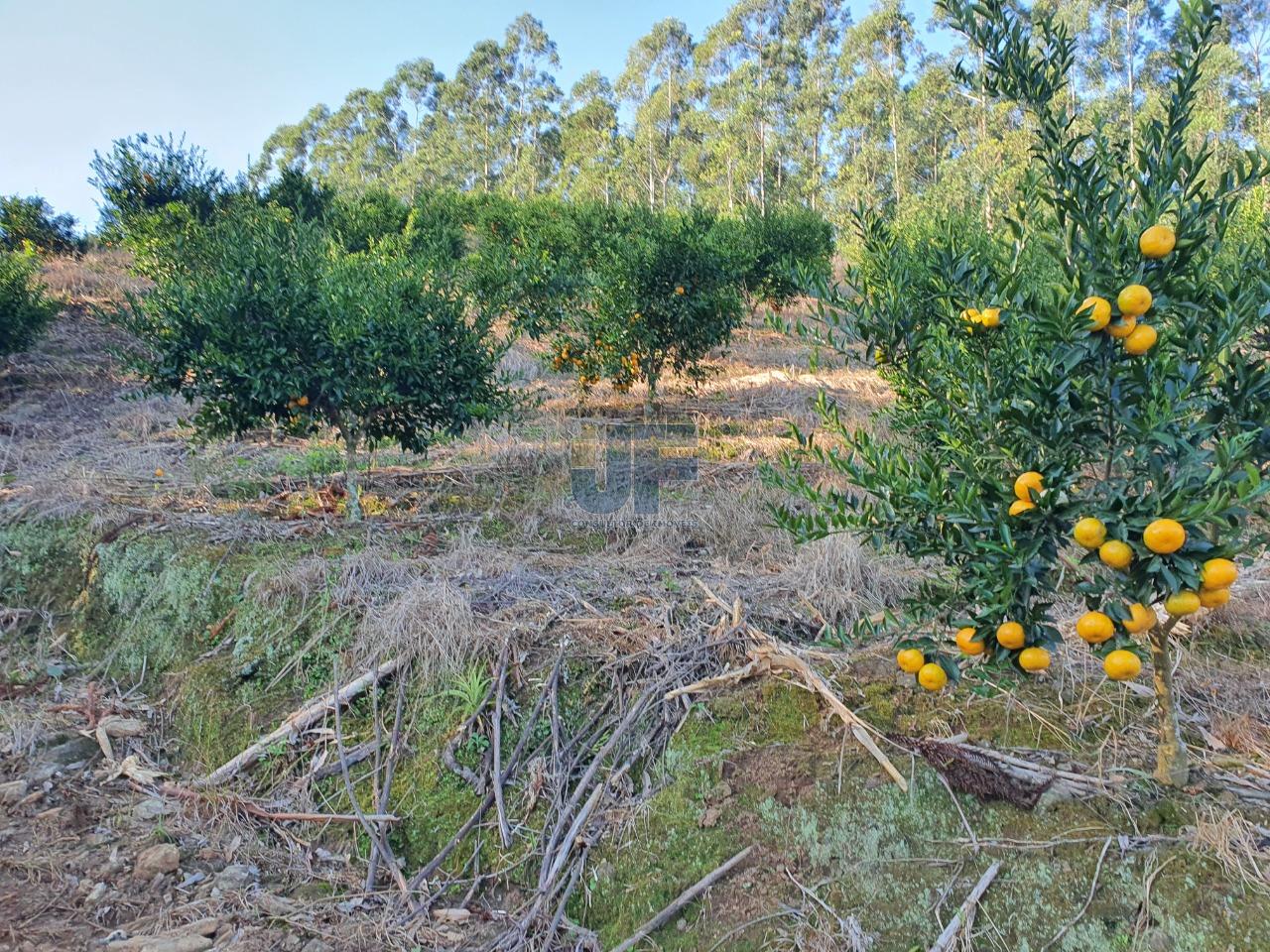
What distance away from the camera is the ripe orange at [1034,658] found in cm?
213

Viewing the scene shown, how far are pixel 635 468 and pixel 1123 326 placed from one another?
6290 millimetres

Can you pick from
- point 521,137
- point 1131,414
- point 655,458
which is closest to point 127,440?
point 655,458

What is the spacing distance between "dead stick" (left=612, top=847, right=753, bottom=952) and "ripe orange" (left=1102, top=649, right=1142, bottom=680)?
161cm

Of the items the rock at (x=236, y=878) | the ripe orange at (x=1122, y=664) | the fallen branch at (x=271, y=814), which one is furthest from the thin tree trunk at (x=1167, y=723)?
the rock at (x=236, y=878)

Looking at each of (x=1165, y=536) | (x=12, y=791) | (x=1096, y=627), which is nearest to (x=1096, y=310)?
(x=1165, y=536)

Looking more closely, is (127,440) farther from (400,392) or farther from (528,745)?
(528,745)

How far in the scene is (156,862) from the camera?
3.56 m

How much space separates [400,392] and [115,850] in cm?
358

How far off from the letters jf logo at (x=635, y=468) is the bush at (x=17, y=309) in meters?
8.87

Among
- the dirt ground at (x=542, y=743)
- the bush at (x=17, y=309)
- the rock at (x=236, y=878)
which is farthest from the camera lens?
the bush at (x=17, y=309)

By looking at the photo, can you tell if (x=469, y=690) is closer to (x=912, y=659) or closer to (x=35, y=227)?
(x=912, y=659)

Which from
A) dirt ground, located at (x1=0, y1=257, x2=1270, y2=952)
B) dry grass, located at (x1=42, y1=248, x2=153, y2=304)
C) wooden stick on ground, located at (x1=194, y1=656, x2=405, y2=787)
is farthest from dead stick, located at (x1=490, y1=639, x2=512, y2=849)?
dry grass, located at (x1=42, y1=248, x2=153, y2=304)

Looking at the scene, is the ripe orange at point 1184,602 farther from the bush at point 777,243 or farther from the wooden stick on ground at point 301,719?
the bush at point 777,243

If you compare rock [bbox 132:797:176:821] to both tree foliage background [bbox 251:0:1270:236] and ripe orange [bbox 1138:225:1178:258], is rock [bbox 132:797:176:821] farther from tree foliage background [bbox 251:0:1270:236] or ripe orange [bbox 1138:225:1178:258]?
tree foliage background [bbox 251:0:1270:236]
